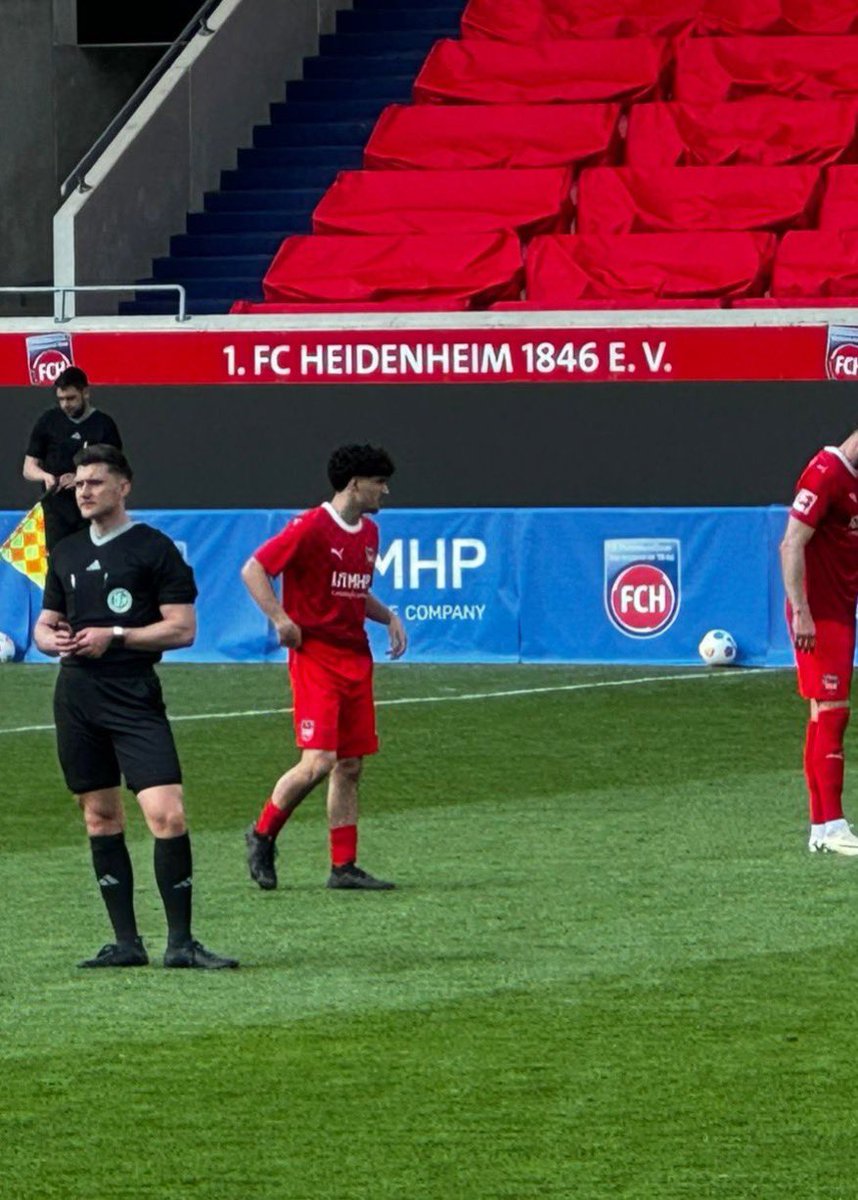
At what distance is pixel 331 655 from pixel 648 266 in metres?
13.2

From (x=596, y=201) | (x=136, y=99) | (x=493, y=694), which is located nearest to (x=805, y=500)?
(x=493, y=694)

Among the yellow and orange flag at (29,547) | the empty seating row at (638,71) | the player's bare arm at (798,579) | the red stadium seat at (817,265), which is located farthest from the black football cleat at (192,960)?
the empty seating row at (638,71)

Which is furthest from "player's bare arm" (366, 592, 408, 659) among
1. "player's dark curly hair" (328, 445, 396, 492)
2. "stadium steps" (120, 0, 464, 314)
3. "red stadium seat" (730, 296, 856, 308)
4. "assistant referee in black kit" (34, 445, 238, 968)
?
"stadium steps" (120, 0, 464, 314)

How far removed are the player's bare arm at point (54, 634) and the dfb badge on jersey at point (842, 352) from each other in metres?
13.0

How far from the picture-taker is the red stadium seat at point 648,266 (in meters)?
23.6

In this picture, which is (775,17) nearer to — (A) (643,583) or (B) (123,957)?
(A) (643,583)

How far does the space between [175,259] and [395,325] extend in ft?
15.9

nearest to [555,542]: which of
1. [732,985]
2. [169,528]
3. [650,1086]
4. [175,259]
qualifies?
[169,528]

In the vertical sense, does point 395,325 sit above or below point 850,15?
below

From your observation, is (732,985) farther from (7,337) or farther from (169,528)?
(7,337)

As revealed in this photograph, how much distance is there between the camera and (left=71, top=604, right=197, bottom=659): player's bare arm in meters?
9.23

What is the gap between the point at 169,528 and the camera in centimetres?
2073

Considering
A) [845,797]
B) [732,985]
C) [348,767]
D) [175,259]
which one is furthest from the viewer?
[175,259]

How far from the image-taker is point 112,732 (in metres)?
9.38
